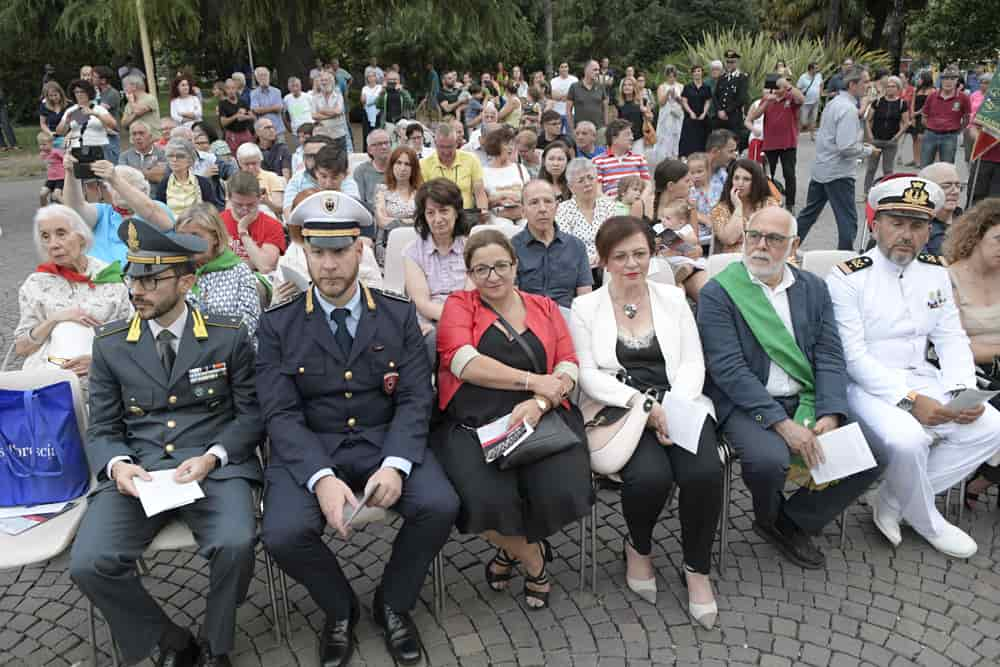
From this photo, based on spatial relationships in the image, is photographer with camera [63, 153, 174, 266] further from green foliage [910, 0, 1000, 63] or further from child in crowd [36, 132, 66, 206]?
green foliage [910, 0, 1000, 63]

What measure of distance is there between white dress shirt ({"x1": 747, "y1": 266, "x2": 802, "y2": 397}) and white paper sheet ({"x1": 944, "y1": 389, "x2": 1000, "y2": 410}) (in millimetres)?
721

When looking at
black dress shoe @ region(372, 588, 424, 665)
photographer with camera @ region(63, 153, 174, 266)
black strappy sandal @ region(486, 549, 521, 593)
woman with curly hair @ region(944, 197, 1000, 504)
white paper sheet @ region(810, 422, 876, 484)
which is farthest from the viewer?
photographer with camera @ region(63, 153, 174, 266)

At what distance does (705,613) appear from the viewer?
130 inches

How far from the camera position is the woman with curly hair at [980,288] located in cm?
419

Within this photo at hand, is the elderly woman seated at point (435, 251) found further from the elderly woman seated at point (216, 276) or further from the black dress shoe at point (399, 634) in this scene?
the black dress shoe at point (399, 634)

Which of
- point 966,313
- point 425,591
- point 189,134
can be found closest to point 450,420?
point 425,591

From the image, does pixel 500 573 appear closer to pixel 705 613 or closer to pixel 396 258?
pixel 705 613

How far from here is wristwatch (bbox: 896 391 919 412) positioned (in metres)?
3.80

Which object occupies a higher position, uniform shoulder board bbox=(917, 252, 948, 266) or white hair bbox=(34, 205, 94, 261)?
white hair bbox=(34, 205, 94, 261)

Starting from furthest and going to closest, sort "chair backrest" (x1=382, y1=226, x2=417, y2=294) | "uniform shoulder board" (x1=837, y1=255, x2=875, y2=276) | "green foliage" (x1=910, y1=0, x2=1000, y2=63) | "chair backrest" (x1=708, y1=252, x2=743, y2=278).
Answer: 1. "green foliage" (x1=910, y1=0, x2=1000, y2=63)
2. "chair backrest" (x1=382, y1=226, x2=417, y2=294)
3. "chair backrest" (x1=708, y1=252, x2=743, y2=278)
4. "uniform shoulder board" (x1=837, y1=255, x2=875, y2=276)

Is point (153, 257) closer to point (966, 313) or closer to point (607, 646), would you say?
point (607, 646)

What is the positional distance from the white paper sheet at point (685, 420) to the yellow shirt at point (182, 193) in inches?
209

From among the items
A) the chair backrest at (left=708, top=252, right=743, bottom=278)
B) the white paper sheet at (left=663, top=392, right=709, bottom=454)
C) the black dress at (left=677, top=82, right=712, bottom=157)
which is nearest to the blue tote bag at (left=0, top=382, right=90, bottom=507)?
the white paper sheet at (left=663, top=392, right=709, bottom=454)

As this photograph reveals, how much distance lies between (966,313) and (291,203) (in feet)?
16.5
